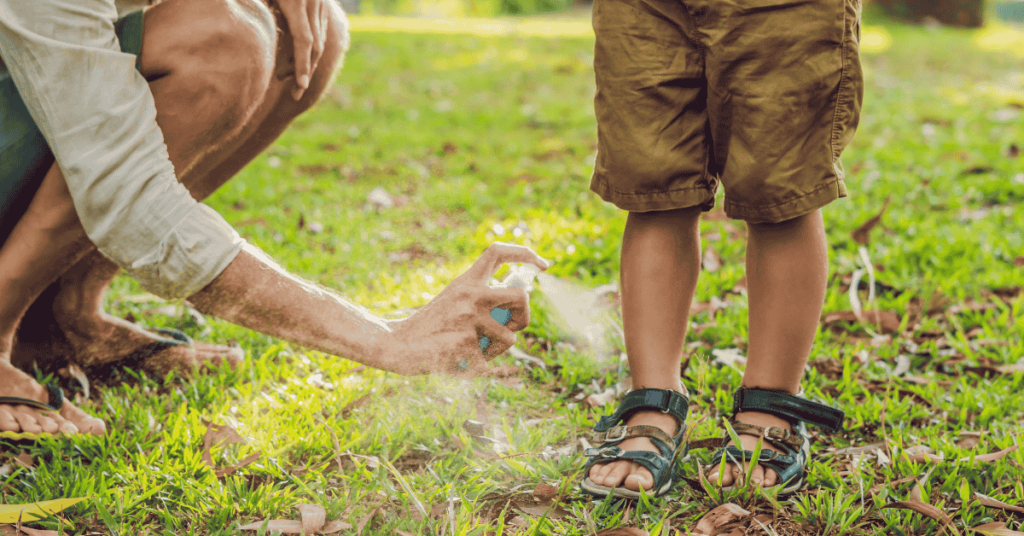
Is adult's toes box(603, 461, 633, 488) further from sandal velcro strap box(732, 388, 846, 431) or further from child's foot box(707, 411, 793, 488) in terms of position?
sandal velcro strap box(732, 388, 846, 431)

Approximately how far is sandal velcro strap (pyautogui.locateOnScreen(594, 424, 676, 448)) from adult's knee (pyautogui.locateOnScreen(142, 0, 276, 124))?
1.02 metres

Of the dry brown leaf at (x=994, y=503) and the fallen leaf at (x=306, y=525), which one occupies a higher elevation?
the dry brown leaf at (x=994, y=503)

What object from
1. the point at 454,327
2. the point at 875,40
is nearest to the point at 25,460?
the point at 454,327

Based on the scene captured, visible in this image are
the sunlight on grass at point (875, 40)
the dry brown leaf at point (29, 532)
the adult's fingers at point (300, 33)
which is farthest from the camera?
the sunlight on grass at point (875, 40)

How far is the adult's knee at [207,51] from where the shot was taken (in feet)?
4.83

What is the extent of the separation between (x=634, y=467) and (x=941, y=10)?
12.6 metres

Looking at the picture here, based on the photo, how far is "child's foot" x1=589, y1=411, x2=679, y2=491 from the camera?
56.2 inches

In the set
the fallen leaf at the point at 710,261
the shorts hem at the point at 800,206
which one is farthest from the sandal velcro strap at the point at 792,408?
the fallen leaf at the point at 710,261

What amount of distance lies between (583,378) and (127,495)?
102cm

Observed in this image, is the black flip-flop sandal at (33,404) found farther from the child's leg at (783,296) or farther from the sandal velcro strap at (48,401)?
the child's leg at (783,296)

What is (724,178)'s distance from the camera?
5.09ft

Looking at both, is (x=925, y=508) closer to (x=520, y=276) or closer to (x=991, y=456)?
(x=991, y=456)

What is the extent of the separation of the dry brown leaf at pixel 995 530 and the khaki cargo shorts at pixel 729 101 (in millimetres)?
627

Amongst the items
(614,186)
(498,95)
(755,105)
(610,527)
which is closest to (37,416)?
(610,527)
